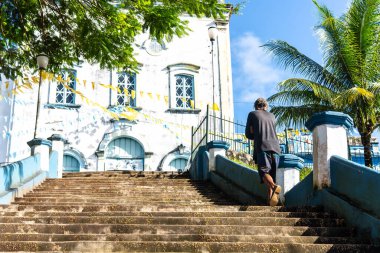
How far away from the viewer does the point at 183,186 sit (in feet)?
40.3

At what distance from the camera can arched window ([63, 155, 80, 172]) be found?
779 inches

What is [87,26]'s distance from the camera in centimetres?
1241

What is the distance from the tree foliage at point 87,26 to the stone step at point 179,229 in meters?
5.98

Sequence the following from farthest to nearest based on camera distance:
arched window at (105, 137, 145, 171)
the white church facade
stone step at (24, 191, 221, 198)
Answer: arched window at (105, 137, 145, 171) < the white church facade < stone step at (24, 191, 221, 198)

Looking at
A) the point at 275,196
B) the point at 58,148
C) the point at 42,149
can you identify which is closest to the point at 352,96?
the point at 275,196

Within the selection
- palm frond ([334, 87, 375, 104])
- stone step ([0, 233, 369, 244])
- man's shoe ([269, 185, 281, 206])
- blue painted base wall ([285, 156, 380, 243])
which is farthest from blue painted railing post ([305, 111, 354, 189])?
palm frond ([334, 87, 375, 104])

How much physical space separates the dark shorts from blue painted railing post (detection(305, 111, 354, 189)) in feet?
2.21

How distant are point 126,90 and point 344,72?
27.4ft

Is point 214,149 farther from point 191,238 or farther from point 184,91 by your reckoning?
point 184,91

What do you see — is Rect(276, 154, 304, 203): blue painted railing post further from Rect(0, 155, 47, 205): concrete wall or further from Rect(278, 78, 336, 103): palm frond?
Rect(278, 78, 336, 103): palm frond

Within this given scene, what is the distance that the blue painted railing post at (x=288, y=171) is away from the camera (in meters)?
8.50

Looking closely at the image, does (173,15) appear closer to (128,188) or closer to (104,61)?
(104,61)

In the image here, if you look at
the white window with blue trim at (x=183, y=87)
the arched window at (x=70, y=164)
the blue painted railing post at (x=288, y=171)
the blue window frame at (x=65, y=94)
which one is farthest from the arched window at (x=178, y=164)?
the blue painted railing post at (x=288, y=171)

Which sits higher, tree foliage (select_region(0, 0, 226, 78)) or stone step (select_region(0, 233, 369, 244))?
tree foliage (select_region(0, 0, 226, 78))
